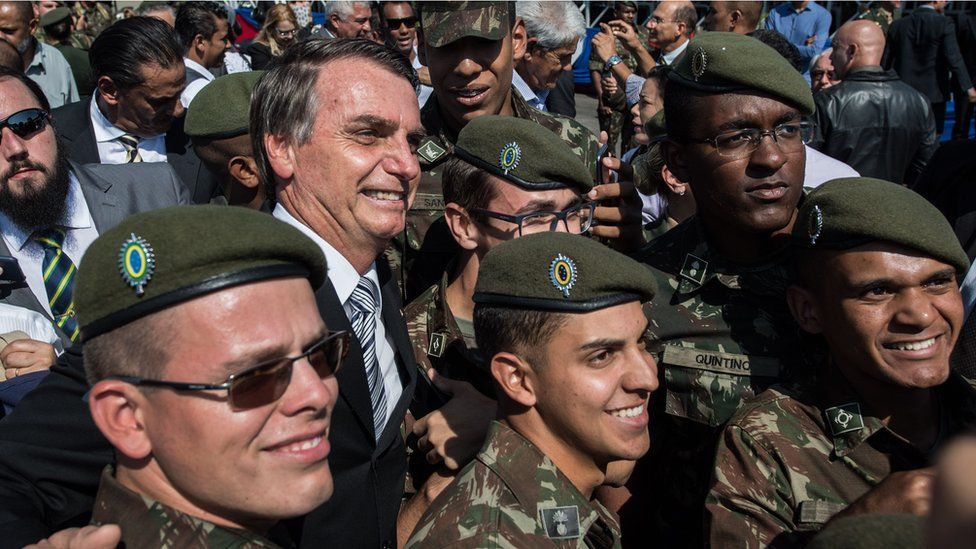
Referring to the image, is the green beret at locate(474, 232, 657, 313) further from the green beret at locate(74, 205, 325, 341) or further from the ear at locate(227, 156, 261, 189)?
the ear at locate(227, 156, 261, 189)

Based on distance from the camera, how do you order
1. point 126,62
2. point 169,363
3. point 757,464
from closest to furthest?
point 169,363 < point 757,464 < point 126,62

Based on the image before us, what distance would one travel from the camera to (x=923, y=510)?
212 centimetres

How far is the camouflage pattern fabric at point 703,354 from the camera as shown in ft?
10.3

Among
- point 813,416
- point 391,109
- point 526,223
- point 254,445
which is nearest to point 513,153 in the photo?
point 526,223

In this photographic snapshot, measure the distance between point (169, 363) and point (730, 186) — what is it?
2086 mm

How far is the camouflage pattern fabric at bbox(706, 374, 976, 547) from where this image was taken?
2.58 meters

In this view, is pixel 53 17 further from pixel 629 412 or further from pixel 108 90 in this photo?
pixel 629 412

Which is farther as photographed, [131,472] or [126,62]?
[126,62]

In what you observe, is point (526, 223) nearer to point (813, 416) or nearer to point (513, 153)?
point (513, 153)

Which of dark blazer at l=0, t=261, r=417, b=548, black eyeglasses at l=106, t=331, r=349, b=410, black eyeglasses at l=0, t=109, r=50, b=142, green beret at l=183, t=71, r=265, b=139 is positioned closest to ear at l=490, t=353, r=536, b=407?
dark blazer at l=0, t=261, r=417, b=548

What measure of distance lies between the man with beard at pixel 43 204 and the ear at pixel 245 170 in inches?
16.9

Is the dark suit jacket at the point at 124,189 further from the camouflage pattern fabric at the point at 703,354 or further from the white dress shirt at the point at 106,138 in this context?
the camouflage pattern fabric at the point at 703,354

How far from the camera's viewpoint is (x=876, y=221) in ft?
8.79

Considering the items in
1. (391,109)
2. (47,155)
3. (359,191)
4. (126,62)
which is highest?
(391,109)
